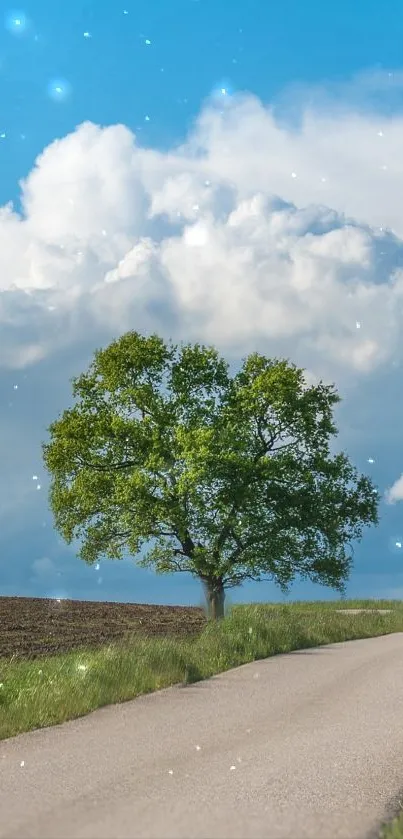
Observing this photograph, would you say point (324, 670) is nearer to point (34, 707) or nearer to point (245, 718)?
point (245, 718)

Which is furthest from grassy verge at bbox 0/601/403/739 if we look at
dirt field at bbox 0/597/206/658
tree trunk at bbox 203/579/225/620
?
tree trunk at bbox 203/579/225/620

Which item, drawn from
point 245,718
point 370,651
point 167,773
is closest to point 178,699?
point 245,718

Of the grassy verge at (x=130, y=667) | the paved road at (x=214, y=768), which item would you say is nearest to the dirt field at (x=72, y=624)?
the grassy verge at (x=130, y=667)

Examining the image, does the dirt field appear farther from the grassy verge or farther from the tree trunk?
the grassy verge

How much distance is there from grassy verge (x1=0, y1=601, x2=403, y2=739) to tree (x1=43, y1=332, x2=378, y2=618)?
5489 mm

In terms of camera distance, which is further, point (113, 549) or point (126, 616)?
point (126, 616)

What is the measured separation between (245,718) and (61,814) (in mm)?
4430

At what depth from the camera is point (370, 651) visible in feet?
61.0

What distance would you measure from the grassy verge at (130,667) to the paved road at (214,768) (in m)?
Result: 0.40

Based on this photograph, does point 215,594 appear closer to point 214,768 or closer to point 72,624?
point 72,624

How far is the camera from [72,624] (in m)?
25.8

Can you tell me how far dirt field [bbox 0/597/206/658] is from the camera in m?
20.4

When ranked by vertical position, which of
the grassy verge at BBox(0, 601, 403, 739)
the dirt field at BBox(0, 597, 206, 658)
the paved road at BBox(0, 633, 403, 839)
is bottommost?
the paved road at BBox(0, 633, 403, 839)

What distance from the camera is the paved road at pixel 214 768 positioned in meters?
6.33
